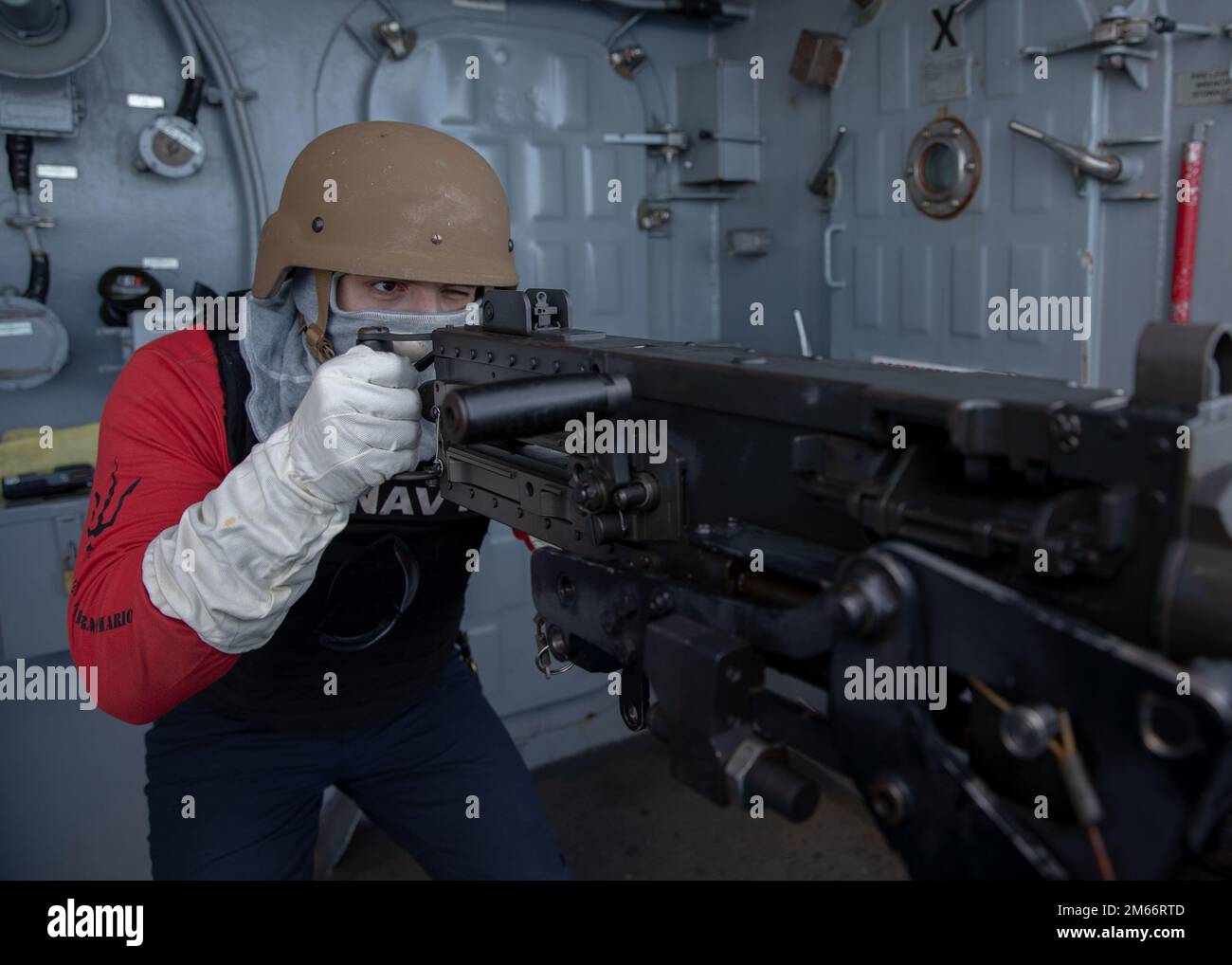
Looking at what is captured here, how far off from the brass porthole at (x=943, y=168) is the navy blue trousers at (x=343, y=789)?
6.05ft

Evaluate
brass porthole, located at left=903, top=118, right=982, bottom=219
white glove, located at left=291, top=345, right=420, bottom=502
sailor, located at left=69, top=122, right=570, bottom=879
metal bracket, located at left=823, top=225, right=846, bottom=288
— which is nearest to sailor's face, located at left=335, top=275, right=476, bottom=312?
sailor, located at left=69, top=122, right=570, bottom=879

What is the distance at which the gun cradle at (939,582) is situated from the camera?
727 mm

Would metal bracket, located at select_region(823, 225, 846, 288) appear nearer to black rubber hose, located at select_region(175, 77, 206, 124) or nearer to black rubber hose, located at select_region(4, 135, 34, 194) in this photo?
black rubber hose, located at select_region(175, 77, 206, 124)

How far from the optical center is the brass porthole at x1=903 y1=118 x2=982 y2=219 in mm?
2645

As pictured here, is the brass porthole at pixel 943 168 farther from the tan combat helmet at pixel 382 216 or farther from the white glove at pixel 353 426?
the white glove at pixel 353 426

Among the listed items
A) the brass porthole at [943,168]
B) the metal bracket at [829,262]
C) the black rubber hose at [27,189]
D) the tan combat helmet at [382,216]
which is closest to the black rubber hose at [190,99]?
the black rubber hose at [27,189]

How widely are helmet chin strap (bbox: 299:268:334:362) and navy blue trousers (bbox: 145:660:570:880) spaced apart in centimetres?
73

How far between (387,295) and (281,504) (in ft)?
1.83

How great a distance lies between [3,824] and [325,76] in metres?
2.18

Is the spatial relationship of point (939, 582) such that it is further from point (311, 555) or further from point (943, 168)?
point (943, 168)

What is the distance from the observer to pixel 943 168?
2.73m

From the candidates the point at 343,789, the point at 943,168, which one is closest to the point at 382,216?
the point at 343,789
